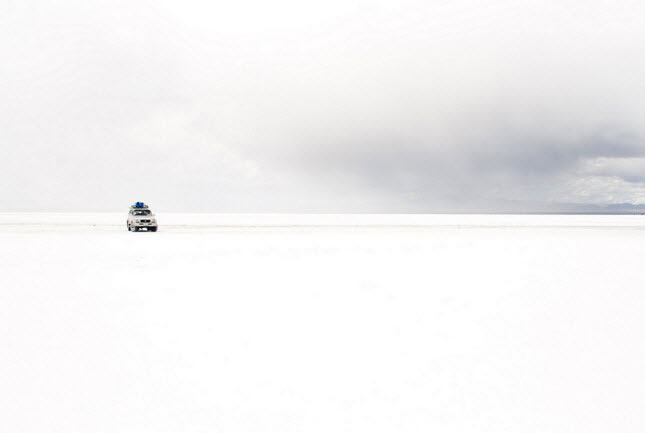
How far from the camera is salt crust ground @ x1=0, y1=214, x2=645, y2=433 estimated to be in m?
5.40

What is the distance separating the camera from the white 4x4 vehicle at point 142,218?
41.6m

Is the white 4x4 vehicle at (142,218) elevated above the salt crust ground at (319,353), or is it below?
above

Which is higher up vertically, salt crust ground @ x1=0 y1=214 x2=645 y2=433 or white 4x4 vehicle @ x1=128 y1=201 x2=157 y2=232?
white 4x4 vehicle @ x1=128 y1=201 x2=157 y2=232

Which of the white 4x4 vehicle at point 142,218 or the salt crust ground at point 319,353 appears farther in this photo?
the white 4x4 vehicle at point 142,218

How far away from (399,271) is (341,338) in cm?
956

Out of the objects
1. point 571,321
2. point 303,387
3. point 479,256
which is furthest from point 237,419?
point 479,256

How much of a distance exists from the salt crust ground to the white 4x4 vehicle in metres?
26.5

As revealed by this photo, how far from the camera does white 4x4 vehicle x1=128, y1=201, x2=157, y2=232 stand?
41594mm

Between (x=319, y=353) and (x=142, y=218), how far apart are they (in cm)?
3832

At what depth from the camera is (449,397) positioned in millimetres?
5914

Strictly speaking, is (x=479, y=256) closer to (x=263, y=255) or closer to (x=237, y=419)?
(x=263, y=255)

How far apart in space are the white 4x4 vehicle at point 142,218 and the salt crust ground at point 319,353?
2652 centimetres

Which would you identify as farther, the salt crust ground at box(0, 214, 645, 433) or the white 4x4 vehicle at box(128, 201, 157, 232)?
the white 4x4 vehicle at box(128, 201, 157, 232)

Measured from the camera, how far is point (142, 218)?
137 ft
